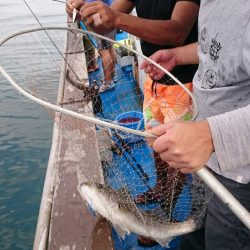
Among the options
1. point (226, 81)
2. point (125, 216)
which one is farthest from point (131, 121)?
point (226, 81)

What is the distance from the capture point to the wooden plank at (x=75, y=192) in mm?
2053

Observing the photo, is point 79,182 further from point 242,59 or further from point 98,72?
point 98,72

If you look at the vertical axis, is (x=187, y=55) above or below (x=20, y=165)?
above

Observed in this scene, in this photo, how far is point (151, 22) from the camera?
2438 millimetres

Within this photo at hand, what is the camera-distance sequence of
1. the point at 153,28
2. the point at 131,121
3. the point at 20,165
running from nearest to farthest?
the point at 153,28, the point at 131,121, the point at 20,165

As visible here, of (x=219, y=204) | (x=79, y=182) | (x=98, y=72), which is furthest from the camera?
(x=98, y=72)

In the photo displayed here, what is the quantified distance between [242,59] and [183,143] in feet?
1.65

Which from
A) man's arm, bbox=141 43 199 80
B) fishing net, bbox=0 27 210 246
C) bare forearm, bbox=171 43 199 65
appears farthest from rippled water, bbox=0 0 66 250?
bare forearm, bbox=171 43 199 65

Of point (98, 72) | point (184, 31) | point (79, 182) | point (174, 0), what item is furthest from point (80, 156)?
point (98, 72)

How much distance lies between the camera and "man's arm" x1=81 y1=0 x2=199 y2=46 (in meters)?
2.26

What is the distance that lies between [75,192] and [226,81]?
1411mm

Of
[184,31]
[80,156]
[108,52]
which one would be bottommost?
[108,52]

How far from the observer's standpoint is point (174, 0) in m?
2.74

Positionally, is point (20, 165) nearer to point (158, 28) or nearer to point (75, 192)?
point (75, 192)
